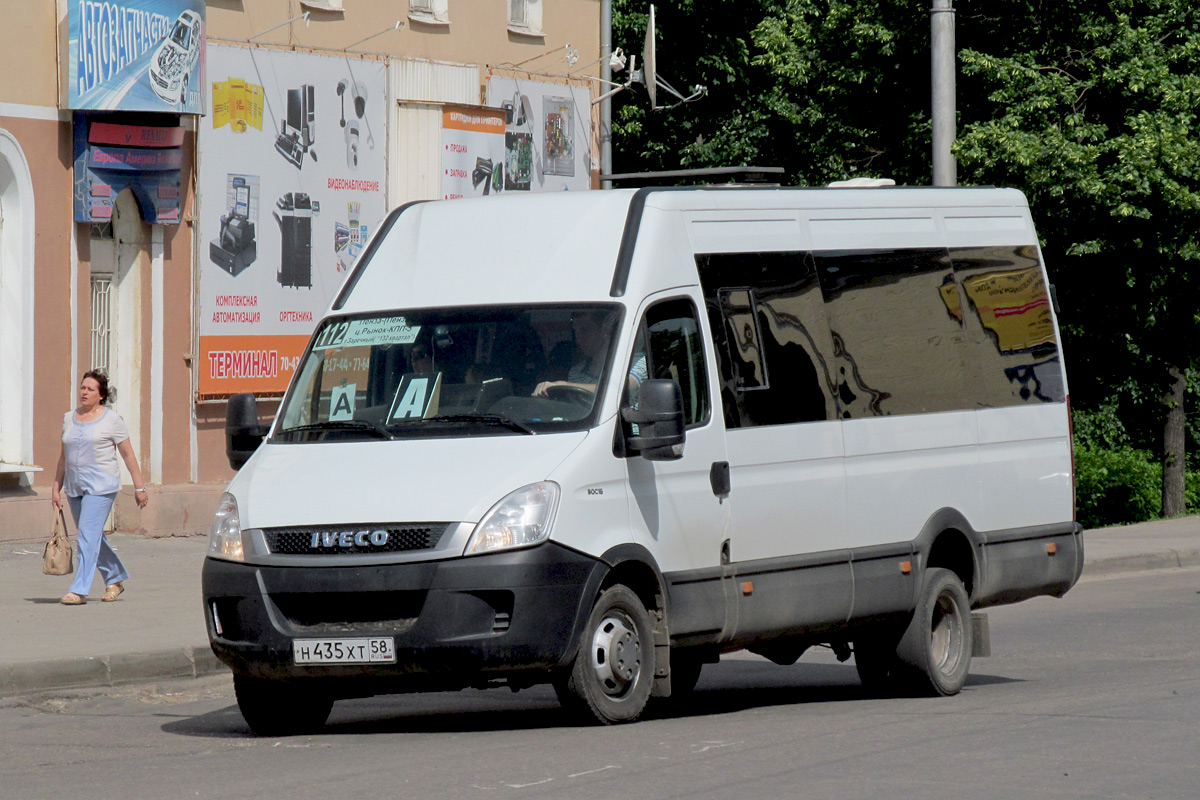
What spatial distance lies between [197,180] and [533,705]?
1121 centimetres

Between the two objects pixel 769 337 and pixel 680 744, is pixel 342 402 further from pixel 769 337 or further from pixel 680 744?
pixel 680 744

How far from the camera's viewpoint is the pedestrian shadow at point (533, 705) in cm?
920

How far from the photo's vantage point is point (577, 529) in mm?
8281

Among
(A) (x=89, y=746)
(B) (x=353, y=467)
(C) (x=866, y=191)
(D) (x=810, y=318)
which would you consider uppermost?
(C) (x=866, y=191)

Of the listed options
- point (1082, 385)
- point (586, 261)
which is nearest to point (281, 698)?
point (586, 261)

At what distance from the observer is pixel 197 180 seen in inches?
789

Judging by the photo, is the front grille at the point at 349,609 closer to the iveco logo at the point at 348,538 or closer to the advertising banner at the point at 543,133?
the iveco logo at the point at 348,538

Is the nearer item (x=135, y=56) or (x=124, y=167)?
(x=135, y=56)

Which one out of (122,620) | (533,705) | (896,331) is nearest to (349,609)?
(533,705)

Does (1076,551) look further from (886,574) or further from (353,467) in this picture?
(353,467)

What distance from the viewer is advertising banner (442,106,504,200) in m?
23.4

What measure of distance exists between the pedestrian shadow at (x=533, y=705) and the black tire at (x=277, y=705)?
0.11 metres

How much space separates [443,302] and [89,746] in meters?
2.59

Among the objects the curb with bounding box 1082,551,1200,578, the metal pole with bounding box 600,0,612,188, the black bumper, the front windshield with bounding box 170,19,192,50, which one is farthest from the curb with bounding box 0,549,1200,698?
the metal pole with bounding box 600,0,612,188
